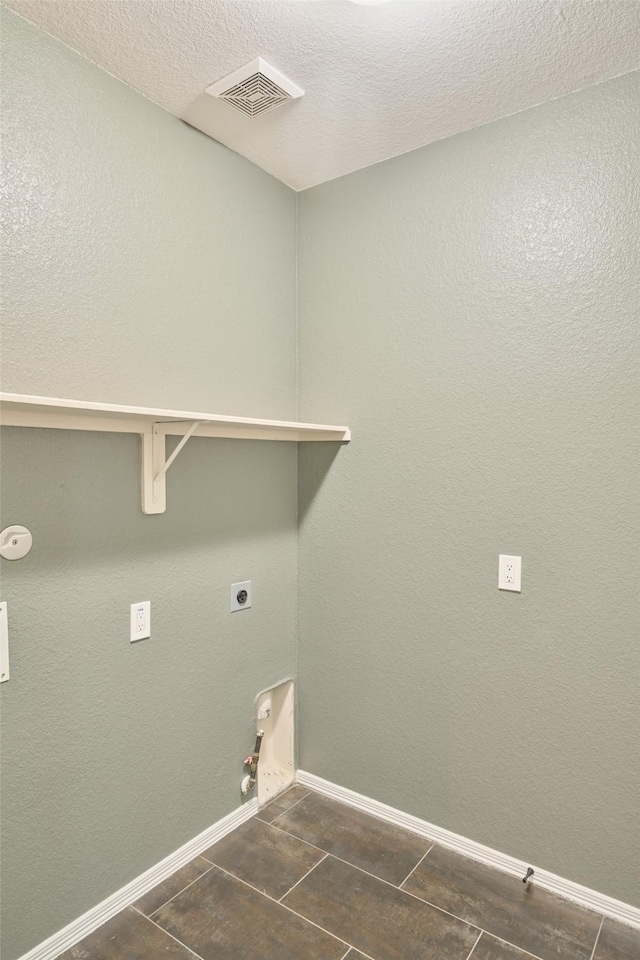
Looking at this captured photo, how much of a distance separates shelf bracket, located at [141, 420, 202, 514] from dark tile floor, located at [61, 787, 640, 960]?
1238 millimetres

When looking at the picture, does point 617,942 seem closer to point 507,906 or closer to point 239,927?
point 507,906

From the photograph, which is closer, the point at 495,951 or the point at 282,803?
the point at 495,951

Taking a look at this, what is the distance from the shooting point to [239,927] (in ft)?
5.54

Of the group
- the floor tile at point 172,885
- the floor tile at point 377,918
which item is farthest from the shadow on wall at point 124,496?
the floor tile at point 377,918

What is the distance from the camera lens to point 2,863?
148 centimetres

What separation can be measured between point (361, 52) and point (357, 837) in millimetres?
2599

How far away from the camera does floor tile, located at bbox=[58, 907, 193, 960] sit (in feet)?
5.17

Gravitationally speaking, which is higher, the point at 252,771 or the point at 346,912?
the point at 252,771

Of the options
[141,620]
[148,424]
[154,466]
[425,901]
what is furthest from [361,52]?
[425,901]

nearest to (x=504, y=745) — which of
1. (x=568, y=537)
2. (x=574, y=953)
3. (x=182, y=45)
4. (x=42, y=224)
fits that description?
(x=574, y=953)

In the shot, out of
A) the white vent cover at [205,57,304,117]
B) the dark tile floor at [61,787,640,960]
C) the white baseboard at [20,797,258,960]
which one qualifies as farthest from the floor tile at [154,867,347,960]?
the white vent cover at [205,57,304,117]

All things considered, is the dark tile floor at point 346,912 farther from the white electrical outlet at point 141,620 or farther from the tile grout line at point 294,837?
the white electrical outlet at point 141,620

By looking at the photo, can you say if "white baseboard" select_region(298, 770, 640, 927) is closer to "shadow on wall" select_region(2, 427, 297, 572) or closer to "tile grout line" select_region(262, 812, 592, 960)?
"tile grout line" select_region(262, 812, 592, 960)

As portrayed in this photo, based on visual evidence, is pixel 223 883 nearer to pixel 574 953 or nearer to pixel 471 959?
pixel 471 959
